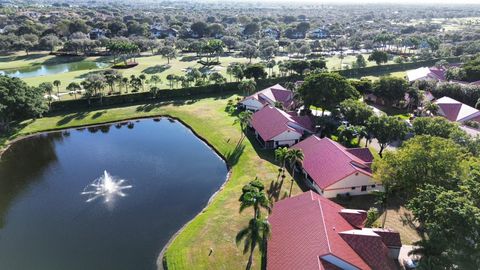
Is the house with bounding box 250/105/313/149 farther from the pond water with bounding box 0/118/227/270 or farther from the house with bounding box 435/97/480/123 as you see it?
the house with bounding box 435/97/480/123

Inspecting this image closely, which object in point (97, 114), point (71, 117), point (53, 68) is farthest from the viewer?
point (53, 68)

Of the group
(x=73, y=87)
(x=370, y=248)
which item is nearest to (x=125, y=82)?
(x=73, y=87)

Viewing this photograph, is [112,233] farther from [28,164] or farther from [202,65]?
[202,65]

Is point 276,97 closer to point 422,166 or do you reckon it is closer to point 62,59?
point 422,166

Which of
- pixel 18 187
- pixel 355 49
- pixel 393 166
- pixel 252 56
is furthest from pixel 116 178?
pixel 355 49

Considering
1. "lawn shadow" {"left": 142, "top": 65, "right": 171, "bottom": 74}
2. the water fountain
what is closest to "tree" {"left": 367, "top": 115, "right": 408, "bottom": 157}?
the water fountain
